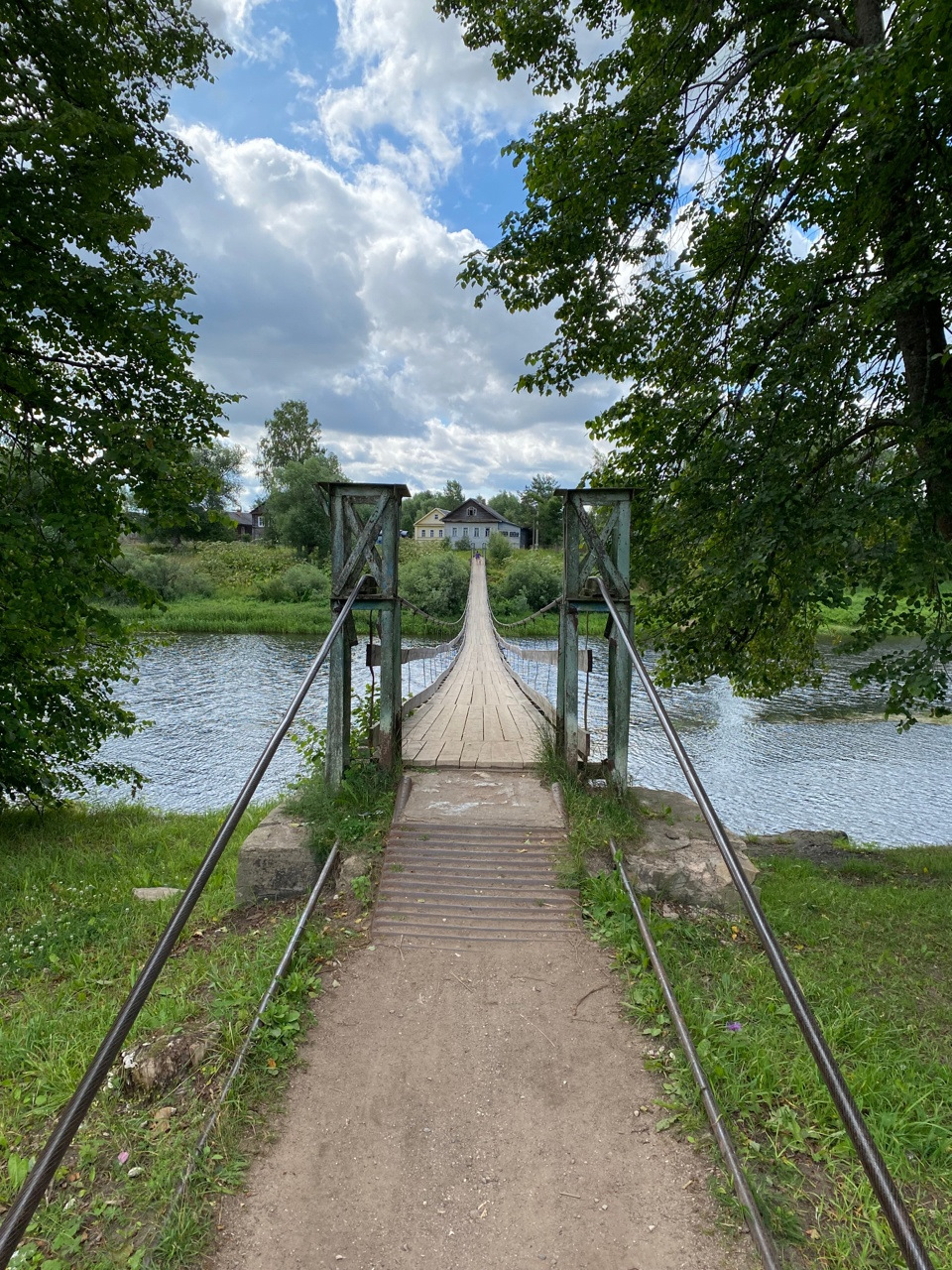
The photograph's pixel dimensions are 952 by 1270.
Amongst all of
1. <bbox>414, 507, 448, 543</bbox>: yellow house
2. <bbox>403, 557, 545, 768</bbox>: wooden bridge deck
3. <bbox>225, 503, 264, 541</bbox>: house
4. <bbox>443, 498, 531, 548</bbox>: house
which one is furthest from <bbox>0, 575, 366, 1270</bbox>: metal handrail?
<bbox>414, 507, 448, 543</bbox>: yellow house

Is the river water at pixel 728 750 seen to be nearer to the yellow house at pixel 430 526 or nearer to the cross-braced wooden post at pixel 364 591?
the cross-braced wooden post at pixel 364 591

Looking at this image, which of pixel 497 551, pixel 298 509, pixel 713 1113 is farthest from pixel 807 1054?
pixel 497 551

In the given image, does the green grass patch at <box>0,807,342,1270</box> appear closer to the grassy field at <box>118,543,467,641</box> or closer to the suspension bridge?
the suspension bridge

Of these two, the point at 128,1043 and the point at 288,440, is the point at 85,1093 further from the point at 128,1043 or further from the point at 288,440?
the point at 288,440

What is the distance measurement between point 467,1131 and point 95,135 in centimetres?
530

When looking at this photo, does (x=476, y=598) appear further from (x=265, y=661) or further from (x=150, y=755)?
(x=150, y=755)

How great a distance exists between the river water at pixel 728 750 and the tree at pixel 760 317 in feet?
8.21

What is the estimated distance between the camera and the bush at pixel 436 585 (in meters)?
25.6

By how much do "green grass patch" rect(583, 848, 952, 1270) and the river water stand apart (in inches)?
131

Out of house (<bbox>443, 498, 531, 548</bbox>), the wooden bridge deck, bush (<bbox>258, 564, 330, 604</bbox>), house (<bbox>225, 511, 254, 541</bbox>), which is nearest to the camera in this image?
the wooden bridge deck

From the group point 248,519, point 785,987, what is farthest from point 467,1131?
point 248,519

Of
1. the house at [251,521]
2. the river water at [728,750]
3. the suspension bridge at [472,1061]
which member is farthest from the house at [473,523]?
the suspension bridge at [472,1061]

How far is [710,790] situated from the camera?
28.3 ft

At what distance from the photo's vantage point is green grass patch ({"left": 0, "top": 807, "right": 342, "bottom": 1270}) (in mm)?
1441
